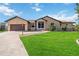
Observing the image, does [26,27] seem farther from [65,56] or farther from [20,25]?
[65,56]

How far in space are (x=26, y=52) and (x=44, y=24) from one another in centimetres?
1832

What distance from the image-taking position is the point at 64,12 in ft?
73.8

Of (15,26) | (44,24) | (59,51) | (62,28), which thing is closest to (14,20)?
(15,26)

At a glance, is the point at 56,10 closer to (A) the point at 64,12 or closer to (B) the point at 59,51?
(A) the point at 64,12

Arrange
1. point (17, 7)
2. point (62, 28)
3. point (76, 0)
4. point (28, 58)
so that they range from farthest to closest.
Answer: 1. point (62, 28)
2. point (17, 7)
3. point (76, 0)
4. point (28, 58)

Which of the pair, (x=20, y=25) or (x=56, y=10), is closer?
(x=56, y=10)

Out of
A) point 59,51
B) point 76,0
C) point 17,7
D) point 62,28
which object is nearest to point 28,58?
point 59,51

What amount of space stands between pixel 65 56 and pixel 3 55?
2.12 m

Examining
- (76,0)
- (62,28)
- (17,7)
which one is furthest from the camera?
(62,28)

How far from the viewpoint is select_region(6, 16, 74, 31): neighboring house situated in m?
26.9

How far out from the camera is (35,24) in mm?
27578

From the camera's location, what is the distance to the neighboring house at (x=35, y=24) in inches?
1058

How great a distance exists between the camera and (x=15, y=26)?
27.1 meters

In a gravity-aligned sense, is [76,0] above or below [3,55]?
above
